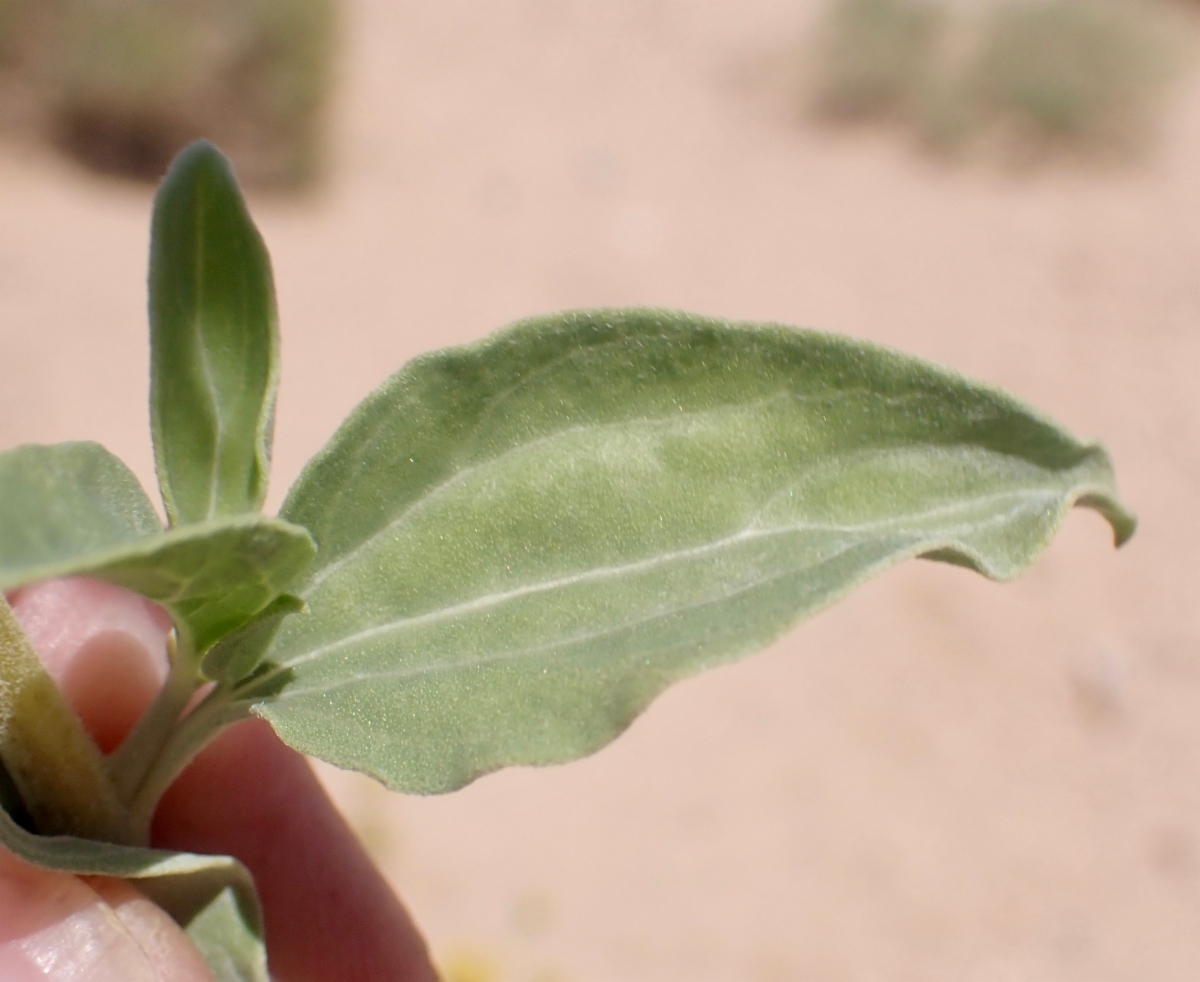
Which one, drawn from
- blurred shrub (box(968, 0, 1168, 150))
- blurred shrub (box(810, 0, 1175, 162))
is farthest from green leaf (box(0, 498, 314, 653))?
blurred shrub (box(968, 0, 1168, 150))

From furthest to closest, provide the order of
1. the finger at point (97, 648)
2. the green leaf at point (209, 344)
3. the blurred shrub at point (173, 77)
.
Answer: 1. the blurred shrub at point (173, 77)
2. the finger at point (97, 648)
3. the green leaf at point (209, 344)

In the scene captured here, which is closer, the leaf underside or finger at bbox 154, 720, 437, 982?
the leaf underside

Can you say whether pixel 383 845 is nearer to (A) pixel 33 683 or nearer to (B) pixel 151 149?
(A) pixel 33 683

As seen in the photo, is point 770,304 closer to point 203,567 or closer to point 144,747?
point 144,747

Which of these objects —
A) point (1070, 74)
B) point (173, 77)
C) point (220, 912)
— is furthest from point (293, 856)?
point (1070, 74)

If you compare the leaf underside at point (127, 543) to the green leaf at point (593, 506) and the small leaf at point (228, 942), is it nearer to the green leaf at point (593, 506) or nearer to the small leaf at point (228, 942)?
the green leaf at point (593, 506)

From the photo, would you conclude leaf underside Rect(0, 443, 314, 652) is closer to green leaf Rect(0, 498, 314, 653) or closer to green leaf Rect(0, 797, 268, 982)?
green leaf Rect(0, 498, 314, 653)

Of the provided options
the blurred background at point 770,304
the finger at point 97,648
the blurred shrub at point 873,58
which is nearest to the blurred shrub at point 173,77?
the blurred background at point 770,304
